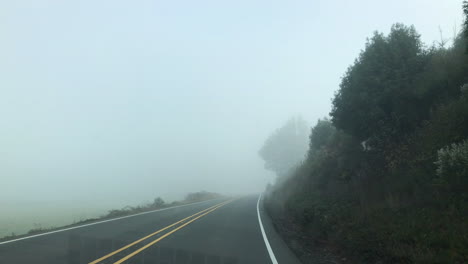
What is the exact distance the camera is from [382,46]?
16.7 meters

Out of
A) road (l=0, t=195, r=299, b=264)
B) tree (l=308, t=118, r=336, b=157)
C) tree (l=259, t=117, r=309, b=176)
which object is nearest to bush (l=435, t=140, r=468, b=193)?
road (l=0, t=195, r=299, b=264)

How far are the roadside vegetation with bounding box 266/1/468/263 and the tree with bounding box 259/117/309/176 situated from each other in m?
47.4

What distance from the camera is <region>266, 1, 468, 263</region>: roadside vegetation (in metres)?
8.09

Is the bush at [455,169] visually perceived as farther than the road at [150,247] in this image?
Yes

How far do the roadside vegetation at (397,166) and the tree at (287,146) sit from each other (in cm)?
4737

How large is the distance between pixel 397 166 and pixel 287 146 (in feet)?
183

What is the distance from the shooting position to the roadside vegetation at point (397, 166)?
8.09 metres

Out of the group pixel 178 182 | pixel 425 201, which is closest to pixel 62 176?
pixel 178 182

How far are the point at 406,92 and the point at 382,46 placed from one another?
10.2 ft

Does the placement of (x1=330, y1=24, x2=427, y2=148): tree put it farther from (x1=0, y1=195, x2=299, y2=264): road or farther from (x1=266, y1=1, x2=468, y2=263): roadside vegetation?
(x1=0, y1=195, x2=299, y2=264): road

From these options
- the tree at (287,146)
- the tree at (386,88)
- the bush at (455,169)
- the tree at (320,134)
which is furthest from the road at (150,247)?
the tree at (287,146)

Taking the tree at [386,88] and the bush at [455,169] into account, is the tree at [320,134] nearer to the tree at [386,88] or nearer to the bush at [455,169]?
the tree at [386,88]

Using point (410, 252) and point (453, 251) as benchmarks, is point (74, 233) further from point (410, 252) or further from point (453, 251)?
point (453, 251)

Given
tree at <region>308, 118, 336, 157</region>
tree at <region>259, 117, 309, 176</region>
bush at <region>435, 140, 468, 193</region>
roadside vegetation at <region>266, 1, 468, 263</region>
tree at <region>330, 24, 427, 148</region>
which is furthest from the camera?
tree at <region>259, 117, 309, 176</region>
